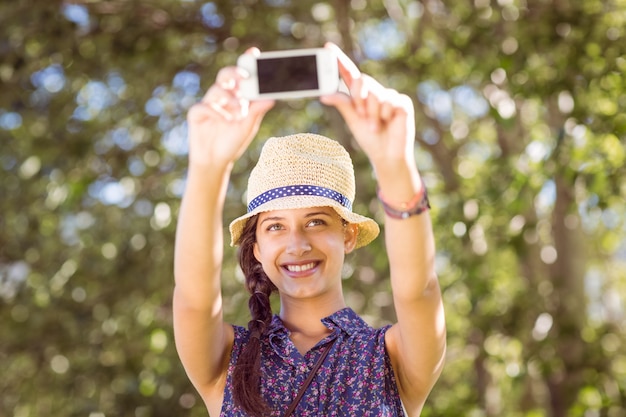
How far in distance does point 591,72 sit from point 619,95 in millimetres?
301

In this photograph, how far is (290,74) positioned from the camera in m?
1.82

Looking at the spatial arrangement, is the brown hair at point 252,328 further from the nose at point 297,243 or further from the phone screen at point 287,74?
the phone screen at point 287,74

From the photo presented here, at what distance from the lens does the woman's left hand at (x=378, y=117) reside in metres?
1.79

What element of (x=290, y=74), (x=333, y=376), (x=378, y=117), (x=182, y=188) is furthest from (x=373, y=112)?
(x=182, y=188)

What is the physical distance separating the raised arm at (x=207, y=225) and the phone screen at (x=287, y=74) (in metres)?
0.04

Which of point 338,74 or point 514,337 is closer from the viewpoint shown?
point 338,74

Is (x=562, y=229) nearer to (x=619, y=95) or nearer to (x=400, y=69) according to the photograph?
(x=400, y=69)

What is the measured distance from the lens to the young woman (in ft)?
5.98

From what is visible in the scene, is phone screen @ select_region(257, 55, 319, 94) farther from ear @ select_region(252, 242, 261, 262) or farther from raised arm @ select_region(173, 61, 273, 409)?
ear @ select_region(252, 242, 261, 262)

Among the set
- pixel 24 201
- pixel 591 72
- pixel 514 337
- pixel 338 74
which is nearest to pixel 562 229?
pixel 514 337

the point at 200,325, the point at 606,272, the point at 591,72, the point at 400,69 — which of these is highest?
the point at 200,325

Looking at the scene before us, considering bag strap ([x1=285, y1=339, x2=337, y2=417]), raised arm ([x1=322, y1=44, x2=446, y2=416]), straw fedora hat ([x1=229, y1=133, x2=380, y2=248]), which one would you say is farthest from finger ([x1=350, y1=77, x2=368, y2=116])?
bag strap ([x1=285, y1=339, x2=337, y2=417])

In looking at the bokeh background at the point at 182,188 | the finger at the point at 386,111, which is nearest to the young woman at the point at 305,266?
the finger at the point at 386,111

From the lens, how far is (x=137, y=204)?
587 cm
